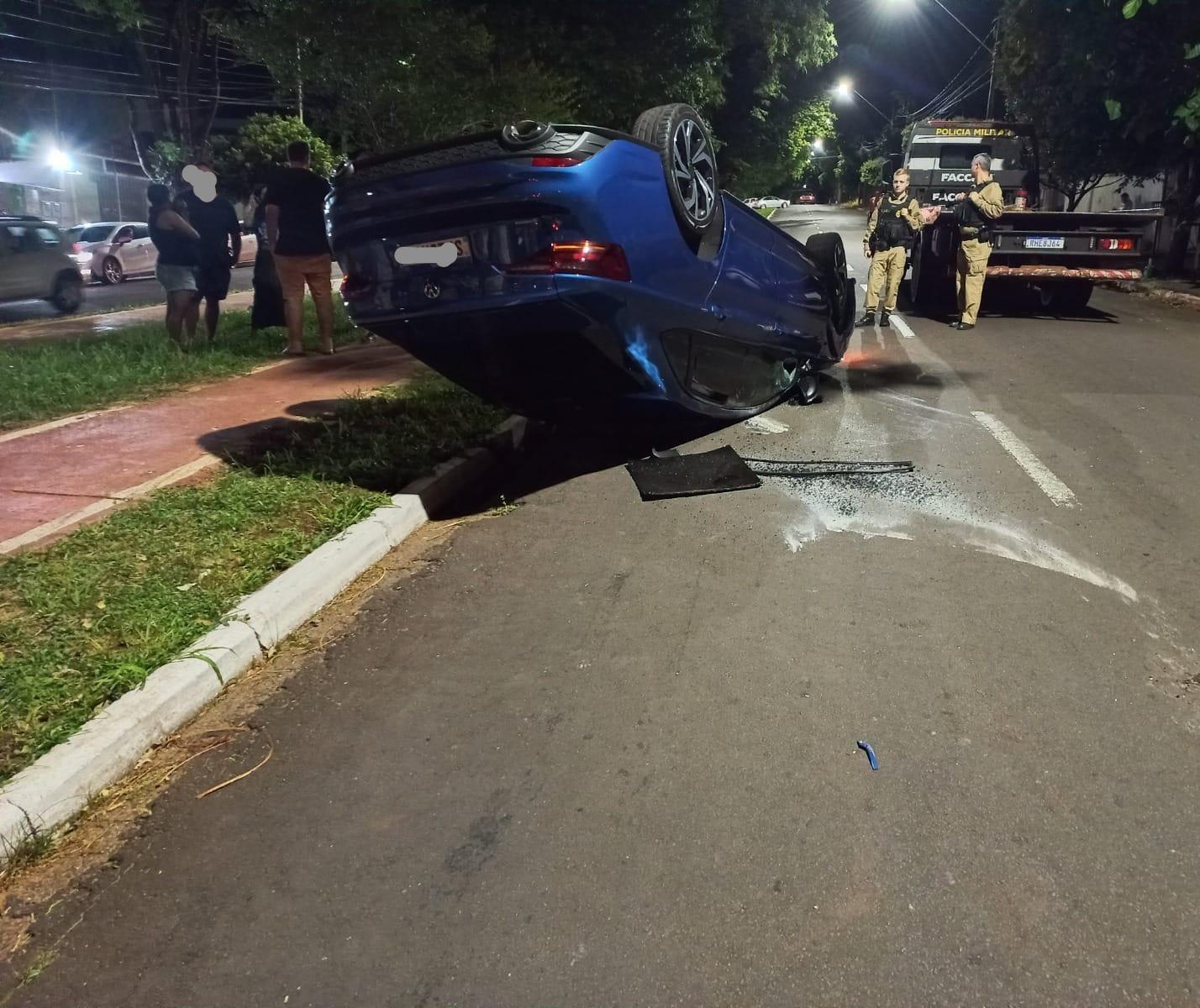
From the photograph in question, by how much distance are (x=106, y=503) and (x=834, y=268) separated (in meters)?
5.80

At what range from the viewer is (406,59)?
980 centimetres

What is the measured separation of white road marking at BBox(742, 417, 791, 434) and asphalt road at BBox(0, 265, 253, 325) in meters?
12.9

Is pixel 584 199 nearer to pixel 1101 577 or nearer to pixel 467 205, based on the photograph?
pixel 467 205

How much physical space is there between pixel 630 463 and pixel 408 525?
168 cm

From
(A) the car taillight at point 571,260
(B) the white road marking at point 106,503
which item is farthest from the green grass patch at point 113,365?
(A) the car taillight at point 571,260

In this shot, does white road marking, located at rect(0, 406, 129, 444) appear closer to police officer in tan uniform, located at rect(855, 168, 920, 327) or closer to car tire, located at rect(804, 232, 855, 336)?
car tire, located at rect(804, 232, 855, 336)

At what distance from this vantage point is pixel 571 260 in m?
Result: 4.46

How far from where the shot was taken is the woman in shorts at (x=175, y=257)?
8945 millimetres

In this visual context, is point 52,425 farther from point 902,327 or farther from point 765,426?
point 902,327

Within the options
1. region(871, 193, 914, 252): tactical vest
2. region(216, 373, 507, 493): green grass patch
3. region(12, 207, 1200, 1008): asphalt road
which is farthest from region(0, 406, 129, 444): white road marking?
region(871, 193, 914, 252): tactical vest

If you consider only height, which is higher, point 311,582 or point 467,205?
point 467,205

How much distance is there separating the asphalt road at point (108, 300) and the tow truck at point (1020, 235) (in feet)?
42.2

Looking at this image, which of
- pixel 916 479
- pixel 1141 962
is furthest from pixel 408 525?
pixel 1141 962

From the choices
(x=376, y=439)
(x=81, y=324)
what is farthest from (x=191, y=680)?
(x=81, y=324)
